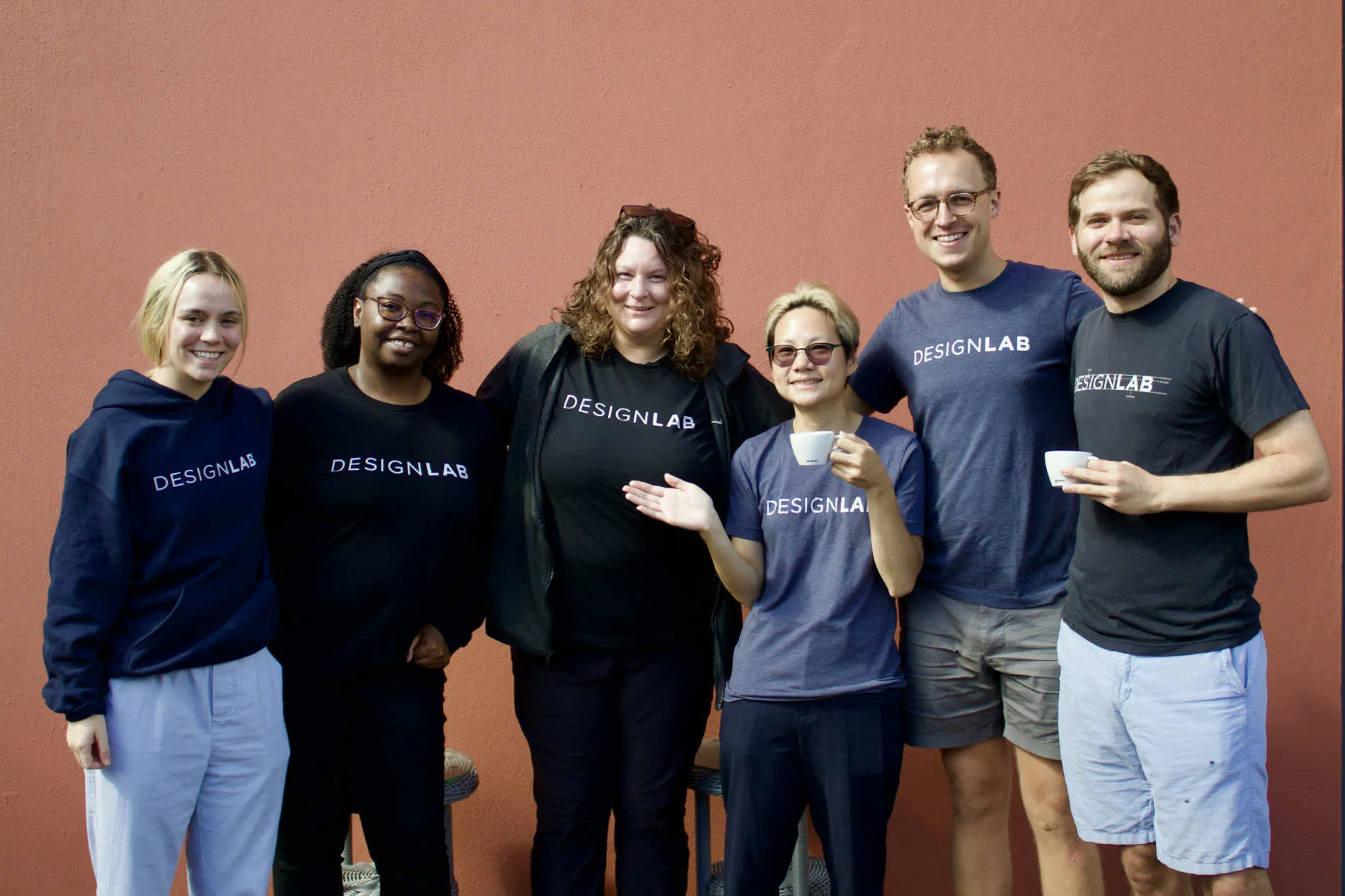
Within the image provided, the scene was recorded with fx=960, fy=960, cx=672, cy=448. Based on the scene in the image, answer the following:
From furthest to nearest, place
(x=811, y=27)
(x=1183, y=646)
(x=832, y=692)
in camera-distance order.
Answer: (x=811, y=27), (x=832, y=692), (x=1183, y=646)

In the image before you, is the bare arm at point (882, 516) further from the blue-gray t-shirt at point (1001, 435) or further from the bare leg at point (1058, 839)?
the bare leg at point (1058, 839)

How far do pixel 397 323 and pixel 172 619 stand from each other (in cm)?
92

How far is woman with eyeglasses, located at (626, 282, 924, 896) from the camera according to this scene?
2.36 meters

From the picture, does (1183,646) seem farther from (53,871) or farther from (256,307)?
(53,871)

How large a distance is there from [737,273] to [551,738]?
1.70 m

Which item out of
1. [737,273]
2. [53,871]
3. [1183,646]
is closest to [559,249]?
[737,273]

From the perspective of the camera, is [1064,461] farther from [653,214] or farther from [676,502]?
[653,214]

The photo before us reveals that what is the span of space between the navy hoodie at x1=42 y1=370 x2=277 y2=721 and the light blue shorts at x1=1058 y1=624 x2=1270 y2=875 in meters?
2.03

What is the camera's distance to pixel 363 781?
258 cm

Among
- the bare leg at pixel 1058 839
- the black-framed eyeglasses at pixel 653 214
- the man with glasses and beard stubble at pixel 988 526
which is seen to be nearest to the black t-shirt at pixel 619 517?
the black-framed eyeglasses at pixel 653 214

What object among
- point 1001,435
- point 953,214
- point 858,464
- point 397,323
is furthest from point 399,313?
point 1001,435

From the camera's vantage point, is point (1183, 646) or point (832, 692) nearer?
point (1183, 646)

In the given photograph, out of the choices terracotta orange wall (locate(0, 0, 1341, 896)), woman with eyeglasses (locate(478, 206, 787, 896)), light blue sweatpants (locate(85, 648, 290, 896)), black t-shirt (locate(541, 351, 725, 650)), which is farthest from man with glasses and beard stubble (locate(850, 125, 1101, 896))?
light blue sweatpants (locate(85, 648, 290, 896))

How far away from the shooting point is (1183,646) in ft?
7.11
